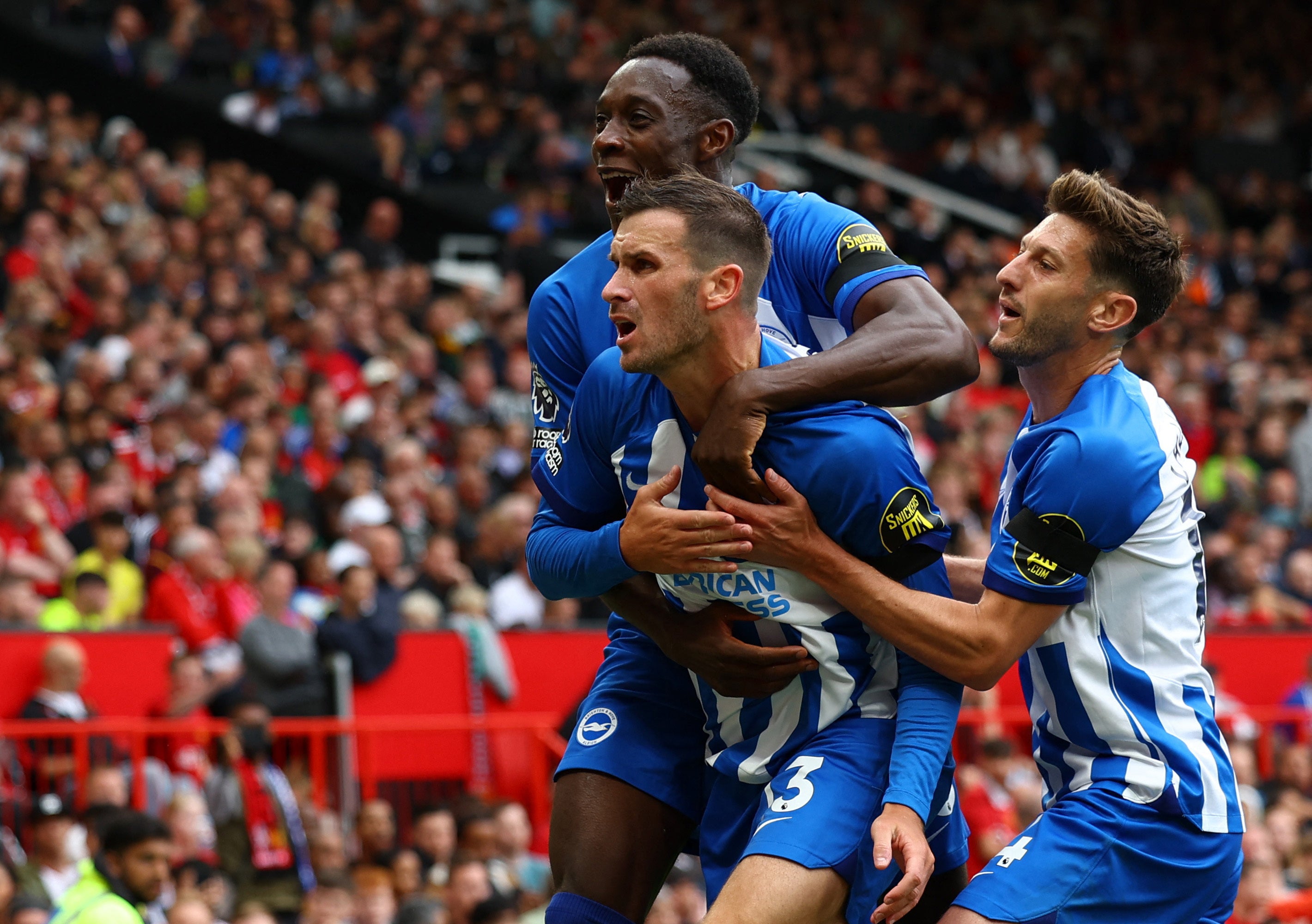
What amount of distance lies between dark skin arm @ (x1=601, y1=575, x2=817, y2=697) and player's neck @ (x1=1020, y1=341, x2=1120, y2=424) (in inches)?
32.7

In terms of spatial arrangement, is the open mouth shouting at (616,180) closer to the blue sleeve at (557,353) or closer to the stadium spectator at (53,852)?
the blue sleeve at (557,353)

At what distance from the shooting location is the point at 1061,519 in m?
3.74

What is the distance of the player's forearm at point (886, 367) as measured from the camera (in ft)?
12.1

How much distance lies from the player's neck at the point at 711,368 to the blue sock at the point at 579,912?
1.12m

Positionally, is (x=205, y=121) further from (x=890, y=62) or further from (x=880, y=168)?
(x=890, y=62)

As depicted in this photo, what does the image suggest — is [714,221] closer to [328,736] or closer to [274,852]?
[274,852]

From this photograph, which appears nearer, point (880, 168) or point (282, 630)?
point (282, 630)

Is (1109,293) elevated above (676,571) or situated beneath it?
elevated above

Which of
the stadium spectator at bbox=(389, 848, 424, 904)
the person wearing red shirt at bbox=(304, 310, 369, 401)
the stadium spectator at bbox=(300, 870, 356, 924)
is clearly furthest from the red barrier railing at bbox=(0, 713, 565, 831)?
the person wearing red shirt at bbox=(304, 310, 369, 401)

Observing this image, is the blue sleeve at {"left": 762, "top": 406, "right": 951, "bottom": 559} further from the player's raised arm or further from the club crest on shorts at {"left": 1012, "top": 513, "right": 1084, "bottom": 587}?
the club crest on shorts at {"left": 1012, "top": 513, "right": 1084, "bottom": 587}

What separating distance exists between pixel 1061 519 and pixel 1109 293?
57 centimetres

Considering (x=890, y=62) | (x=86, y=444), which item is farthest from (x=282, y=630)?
(x=890, y=62)

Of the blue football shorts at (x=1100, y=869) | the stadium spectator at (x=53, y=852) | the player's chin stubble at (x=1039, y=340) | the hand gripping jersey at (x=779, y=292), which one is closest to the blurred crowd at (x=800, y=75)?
the stadium spectator at (x=53, y=852)

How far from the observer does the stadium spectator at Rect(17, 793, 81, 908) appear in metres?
7.53
